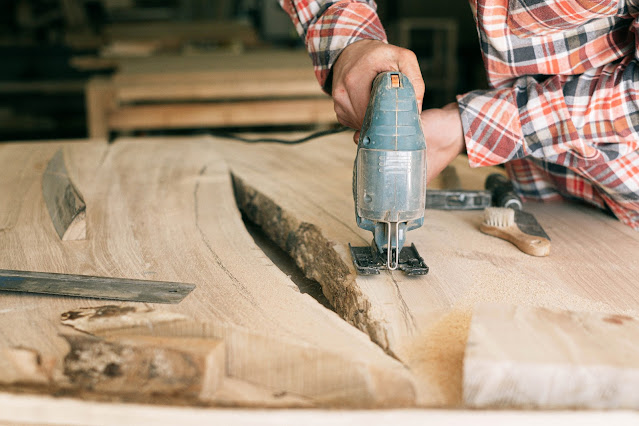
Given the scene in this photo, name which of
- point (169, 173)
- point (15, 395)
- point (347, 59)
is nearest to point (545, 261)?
point (347, 59)

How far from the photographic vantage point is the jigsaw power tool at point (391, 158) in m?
0.99

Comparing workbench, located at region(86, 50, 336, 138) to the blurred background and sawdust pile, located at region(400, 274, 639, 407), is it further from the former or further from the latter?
sawdust pile, located at region(400, 274, 639, 407)

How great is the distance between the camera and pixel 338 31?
131 cm

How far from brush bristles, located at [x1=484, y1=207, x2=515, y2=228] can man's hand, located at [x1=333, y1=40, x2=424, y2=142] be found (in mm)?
290

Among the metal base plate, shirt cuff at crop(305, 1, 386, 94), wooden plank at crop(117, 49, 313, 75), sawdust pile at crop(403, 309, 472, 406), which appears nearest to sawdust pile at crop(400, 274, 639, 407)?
sawdust pile at crop(403, 309, 472, 406)

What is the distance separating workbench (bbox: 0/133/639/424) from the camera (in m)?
0.71

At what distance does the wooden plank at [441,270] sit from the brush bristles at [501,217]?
4 cm

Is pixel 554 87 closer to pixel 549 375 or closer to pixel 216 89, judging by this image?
pixel 549 375

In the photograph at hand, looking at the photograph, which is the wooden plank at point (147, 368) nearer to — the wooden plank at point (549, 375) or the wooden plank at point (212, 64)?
the wooden plank at point (549, 375)

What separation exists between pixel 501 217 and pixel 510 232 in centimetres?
4

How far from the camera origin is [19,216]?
1.40 meters

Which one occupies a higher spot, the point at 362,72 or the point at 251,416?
the point at 362,72

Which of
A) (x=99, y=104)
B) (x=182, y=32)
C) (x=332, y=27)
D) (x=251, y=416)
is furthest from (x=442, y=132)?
(x=182, y=32)

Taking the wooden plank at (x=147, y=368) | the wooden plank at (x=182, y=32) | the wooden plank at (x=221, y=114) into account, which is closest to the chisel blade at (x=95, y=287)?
the wooden plank at (x=147, y=368)
